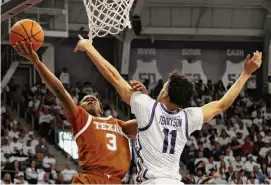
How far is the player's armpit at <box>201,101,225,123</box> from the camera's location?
5098 mm

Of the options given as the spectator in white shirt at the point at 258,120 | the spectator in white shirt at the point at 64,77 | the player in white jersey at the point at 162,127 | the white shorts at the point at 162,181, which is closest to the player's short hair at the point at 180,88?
the player in white jersey at the point at 162,127

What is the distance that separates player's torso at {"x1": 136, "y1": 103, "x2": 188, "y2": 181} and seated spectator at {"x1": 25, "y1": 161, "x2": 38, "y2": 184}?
10677 millimetres

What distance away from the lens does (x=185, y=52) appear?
84.4ft

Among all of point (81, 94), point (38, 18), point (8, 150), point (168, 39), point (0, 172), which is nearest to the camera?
point (0, 172)

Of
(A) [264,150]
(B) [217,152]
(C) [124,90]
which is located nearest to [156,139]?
(C) [124,90]

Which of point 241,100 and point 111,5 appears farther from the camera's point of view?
point 241,100

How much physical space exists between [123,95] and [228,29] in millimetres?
19769

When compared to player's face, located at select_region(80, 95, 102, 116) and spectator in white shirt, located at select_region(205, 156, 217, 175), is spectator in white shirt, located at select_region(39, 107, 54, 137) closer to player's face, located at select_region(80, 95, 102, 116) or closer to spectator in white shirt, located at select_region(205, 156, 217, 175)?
spectator in white shirt, located at select_region(205, 156, 217, 175)

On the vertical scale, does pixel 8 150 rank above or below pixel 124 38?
below

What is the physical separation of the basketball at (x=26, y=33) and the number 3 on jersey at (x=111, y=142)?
934mm

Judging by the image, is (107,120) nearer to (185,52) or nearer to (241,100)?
(241,100)

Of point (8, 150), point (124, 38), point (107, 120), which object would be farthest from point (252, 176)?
point (107, 120)

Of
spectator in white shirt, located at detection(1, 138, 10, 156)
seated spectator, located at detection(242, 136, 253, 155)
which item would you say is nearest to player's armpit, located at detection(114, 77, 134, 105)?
spectator in white shirt, located at detection(1, 138, 10, 156)

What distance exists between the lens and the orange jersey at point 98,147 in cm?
563
